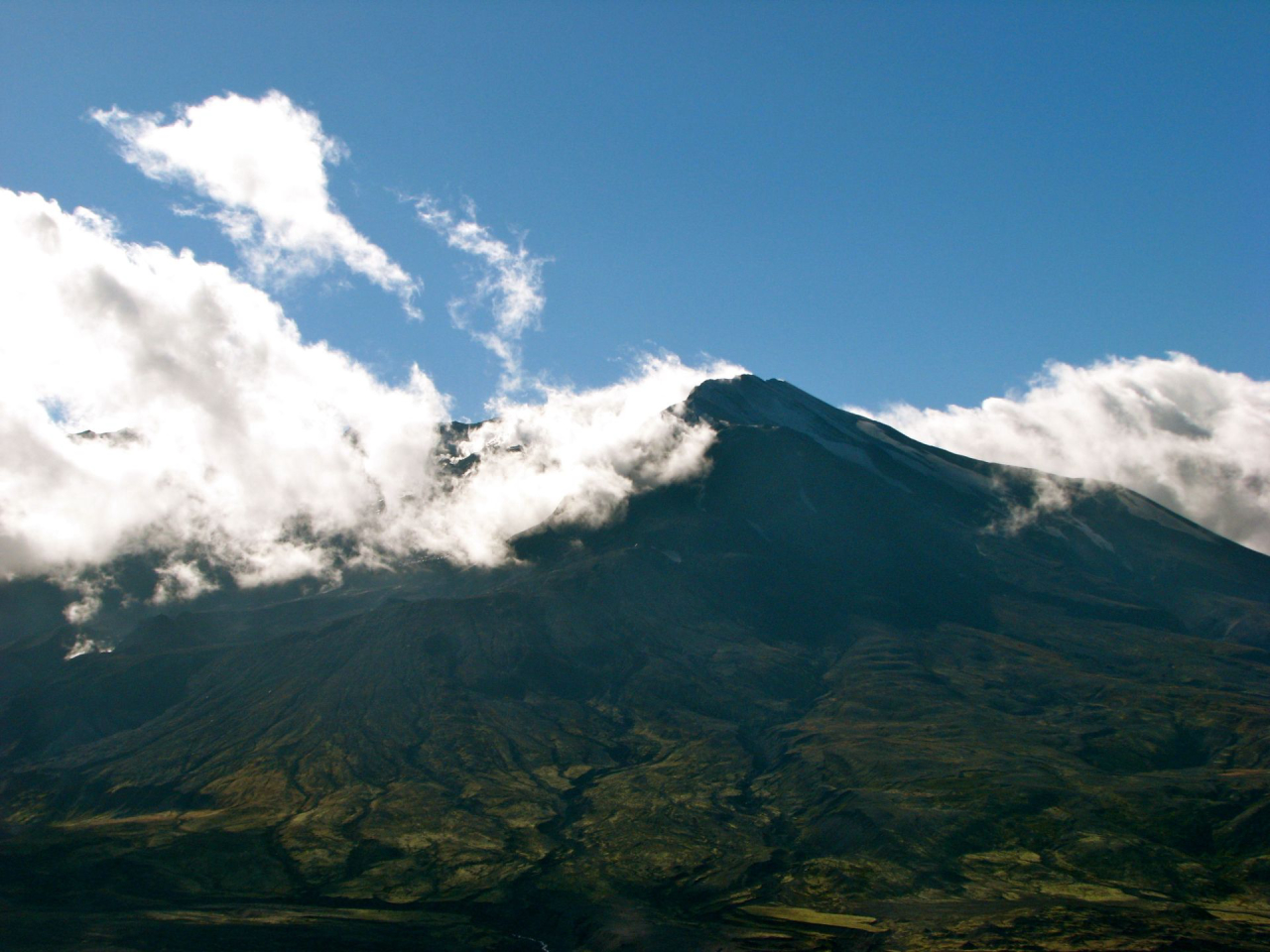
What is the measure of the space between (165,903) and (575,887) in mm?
75766

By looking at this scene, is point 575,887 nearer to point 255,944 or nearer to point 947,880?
point 255,944

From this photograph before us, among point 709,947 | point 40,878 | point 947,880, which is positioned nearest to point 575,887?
point 709,947

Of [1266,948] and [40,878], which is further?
[40,878]

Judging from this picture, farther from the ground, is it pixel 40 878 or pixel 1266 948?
pixel 40 878

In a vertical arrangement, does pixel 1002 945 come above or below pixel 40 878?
below

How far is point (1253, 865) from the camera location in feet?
619

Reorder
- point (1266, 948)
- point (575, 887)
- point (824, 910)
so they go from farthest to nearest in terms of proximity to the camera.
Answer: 1. point (575, 887)
2. point (824, 910)
3. point (1266, 948)

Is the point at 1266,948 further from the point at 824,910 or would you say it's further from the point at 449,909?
the point at 449,909

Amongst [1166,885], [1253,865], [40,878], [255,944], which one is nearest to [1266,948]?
[1166,885]

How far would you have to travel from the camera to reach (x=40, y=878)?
621 ft

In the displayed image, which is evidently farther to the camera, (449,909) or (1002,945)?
(449,909)

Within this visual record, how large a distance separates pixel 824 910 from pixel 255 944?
96.7 meters

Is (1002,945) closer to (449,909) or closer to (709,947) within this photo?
(709,947)

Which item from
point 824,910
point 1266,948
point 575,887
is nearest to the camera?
point 1266,948
